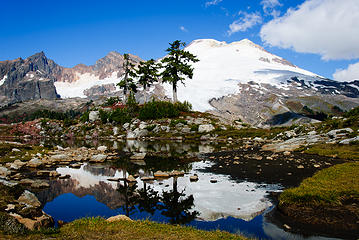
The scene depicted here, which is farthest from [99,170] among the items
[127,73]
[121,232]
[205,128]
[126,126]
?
[127,73]

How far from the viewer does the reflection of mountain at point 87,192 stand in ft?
45.9

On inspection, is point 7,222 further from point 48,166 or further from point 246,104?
point 246,104

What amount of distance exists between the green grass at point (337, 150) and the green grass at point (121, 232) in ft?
71.4

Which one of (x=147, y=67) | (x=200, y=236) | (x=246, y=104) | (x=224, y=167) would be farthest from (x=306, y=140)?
(x=246, y=104)

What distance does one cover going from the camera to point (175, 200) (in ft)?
45.1

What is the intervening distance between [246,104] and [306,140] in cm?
16477

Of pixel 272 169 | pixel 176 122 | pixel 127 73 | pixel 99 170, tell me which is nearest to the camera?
pixel 272 169

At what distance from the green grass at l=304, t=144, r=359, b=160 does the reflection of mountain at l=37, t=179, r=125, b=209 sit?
22827 millimetres

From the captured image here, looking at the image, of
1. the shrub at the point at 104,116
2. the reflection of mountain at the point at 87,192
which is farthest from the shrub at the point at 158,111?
the reflection of mountain at the point at 87,192

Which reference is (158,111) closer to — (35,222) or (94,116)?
(94,116)

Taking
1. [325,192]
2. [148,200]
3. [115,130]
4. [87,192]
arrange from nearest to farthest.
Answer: [325,192], [148,200], [87,192], [115,130]

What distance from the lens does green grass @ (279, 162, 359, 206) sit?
1133 centimetres

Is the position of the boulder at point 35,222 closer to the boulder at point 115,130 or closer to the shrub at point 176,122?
the shrub at point 176,122

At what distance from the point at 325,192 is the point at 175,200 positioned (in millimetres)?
8001
